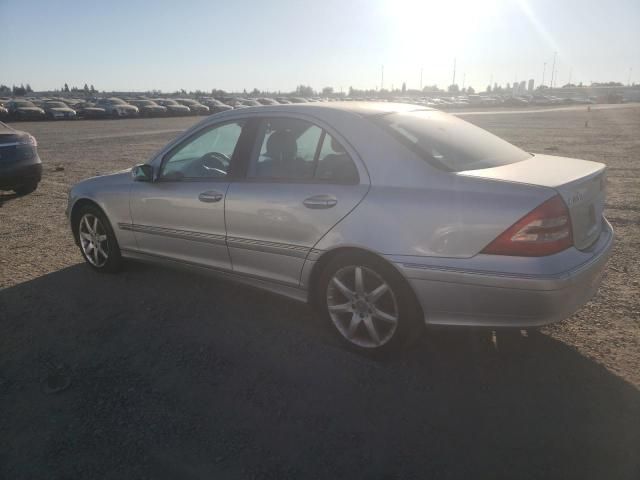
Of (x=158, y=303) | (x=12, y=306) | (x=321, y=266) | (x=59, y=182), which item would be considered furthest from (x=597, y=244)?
(x=59, y=182)

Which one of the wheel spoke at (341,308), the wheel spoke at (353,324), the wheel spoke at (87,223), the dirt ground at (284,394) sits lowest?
the dirt ground at (284,394)

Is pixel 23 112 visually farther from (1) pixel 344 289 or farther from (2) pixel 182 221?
(1) pixel 344 289

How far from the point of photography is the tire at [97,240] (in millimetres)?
4574

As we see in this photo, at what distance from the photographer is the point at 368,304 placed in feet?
9.90

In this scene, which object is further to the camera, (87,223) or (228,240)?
(87,223)

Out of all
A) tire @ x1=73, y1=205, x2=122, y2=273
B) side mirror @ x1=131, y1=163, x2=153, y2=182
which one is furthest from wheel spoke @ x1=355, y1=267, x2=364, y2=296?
tire @ x1=73, y1=205, x2=122, y2=273

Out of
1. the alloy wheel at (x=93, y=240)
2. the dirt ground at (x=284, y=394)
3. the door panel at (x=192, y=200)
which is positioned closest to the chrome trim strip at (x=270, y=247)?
the door panel at (x=192, y=200)

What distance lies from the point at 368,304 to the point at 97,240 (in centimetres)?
299

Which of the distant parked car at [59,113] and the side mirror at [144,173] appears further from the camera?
the distant parked car at [59,113]

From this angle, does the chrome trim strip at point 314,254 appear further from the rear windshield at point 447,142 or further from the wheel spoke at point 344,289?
the rear windshield at point 447,142

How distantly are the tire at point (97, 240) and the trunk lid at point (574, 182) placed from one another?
3.35 m

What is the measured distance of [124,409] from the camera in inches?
104

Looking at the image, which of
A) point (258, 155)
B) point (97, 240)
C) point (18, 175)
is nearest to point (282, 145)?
point (258, 155)

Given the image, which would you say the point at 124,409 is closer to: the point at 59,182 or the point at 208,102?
the point at 59,182
